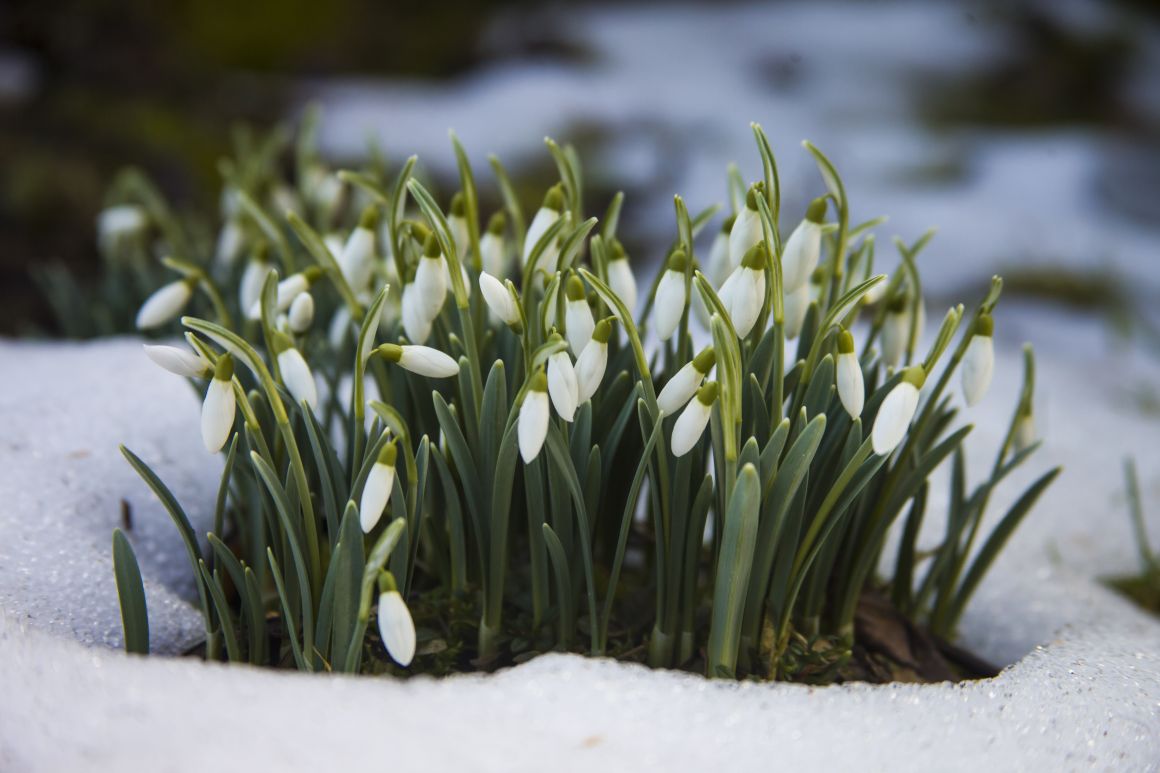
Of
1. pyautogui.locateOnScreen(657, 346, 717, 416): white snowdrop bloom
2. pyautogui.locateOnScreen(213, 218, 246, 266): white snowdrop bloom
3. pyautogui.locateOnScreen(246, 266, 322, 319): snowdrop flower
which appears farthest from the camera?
pyautogui.locateOnScreen(213, 218, 246, 266): white snowdrop bloom

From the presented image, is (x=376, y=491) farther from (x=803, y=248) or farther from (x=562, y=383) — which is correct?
(x=803, y=248)

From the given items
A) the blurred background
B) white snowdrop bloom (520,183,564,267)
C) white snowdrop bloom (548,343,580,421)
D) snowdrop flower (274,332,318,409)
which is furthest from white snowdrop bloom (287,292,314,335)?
the blurred background

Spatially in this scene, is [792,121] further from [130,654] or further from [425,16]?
[130,654]

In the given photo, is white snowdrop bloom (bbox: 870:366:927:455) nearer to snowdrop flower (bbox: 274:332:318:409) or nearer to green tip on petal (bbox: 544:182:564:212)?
green tip on petal (bbox: 544:182:564:212)

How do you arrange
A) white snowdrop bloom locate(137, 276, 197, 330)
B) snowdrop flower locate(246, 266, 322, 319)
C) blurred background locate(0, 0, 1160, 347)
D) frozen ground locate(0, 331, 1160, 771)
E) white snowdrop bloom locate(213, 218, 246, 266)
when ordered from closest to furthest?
frozen ground locate(0, 331, 1160, 771) < snowdrop flower locate(246, 266, 322, 319) < white snowdrop bloom locate(137, 276, 197, 330) < white snowdrop bloom locate(213, 218, 246, 266) < blurred background locate(0, 0, 1160, 347)

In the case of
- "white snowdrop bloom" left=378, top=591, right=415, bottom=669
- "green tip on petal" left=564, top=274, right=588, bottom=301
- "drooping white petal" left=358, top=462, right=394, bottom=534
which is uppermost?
"green tip on petal" left=564, top=274, right=588, bottom=301
